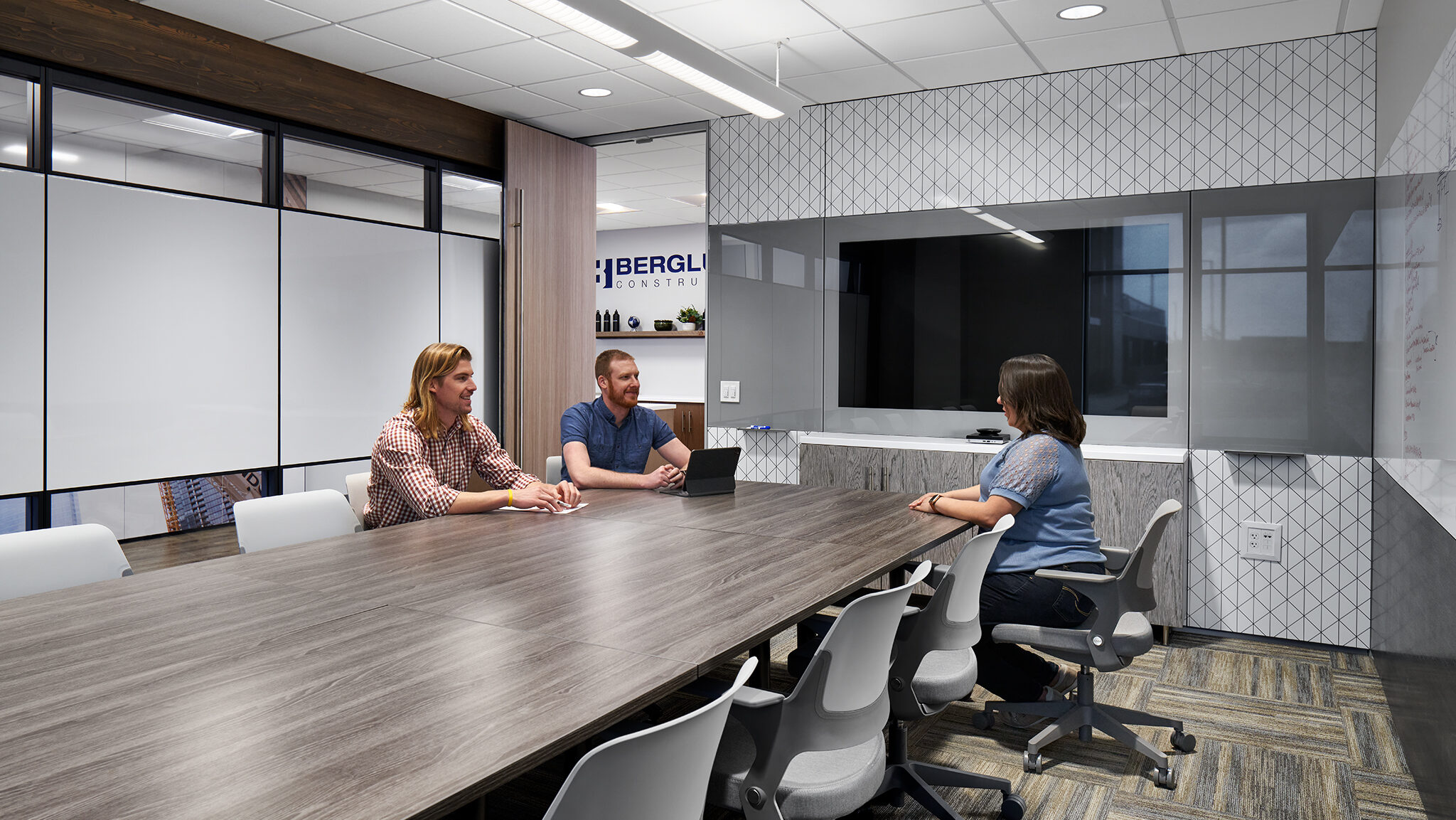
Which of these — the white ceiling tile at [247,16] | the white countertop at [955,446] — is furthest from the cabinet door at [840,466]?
the white ceiling tile at [247,16]

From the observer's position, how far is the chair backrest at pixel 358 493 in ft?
11.7

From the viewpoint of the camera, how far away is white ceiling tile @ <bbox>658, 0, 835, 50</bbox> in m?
3.95

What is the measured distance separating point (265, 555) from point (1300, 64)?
485 cm

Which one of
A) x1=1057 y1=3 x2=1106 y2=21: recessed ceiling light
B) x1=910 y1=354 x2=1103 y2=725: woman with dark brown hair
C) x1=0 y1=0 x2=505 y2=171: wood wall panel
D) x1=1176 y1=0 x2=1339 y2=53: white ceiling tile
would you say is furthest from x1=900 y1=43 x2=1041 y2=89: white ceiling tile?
x1=0 y1=0 x2=505 y2=171: wood wall panel

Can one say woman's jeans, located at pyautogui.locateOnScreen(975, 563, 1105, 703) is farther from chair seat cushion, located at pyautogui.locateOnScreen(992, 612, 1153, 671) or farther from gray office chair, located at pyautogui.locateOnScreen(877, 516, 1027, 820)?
gray office chair, located at pyautogui.locateOnScreen(877, 516, 1027, 820)

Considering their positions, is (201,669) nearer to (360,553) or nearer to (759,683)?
(360,553)

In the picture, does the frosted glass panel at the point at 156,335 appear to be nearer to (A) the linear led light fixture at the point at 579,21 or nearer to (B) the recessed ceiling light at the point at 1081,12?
(A) the linear led light fixture at the point at 579,21

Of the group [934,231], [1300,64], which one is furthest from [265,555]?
[1300,64]

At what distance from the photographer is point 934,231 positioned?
17.0 ft

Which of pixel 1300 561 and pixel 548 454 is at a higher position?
pixel 548 454

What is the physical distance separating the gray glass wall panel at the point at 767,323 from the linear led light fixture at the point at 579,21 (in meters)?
2.28

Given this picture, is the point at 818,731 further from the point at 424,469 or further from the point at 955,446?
the point at 955,446

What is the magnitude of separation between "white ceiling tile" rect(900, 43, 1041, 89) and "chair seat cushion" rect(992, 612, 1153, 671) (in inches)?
113

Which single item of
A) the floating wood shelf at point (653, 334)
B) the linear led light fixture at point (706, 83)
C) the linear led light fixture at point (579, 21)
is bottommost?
the floating wood shelf at point (653, 334)
